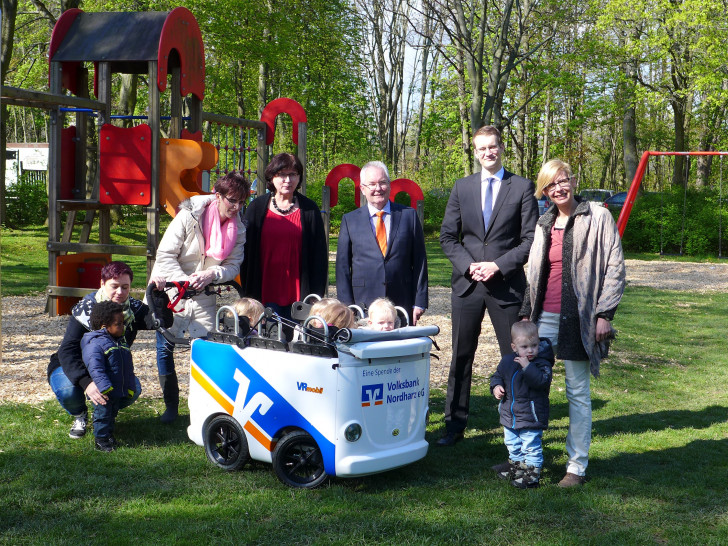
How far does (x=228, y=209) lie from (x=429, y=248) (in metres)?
17.5

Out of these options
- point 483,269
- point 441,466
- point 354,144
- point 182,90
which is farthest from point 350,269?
point 354,144

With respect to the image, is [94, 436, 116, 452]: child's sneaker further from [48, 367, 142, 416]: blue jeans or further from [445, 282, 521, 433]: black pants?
[445, 282, 521, 433]: black pants

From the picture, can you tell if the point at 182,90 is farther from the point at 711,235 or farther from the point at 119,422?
the point at 711,235

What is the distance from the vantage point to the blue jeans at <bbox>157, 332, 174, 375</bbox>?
4.88 meters

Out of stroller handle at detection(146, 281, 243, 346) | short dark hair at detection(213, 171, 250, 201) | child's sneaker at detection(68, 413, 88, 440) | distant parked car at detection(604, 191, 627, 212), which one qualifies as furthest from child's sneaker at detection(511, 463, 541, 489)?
distant parked car at detection(604, 191, 627, 212)

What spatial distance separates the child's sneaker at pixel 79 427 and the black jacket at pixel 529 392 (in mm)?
2522

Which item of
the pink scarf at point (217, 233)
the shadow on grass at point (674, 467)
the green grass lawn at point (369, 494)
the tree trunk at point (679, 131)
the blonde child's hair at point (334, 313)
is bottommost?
the shadow on grass at point (674, 467)

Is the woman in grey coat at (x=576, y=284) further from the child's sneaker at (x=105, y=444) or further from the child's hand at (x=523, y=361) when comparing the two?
the child's sneaker at (x=105, y=444)

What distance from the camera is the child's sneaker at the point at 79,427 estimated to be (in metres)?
4.71

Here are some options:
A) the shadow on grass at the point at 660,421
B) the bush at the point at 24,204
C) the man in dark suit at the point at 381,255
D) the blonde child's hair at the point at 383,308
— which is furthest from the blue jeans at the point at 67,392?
the bush at the point at 24,204

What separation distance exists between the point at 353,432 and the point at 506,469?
107 cm

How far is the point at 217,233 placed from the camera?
4.68 m

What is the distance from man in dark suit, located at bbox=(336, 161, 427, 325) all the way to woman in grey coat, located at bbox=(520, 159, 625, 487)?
32.1 inches

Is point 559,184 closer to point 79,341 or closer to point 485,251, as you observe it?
point 485,251
